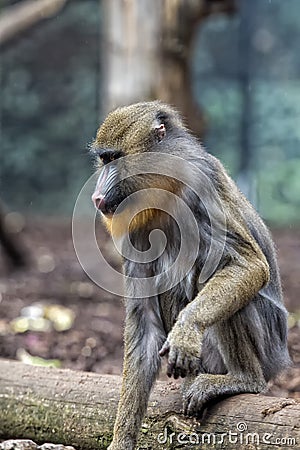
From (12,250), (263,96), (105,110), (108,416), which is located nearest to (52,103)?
(263,96)

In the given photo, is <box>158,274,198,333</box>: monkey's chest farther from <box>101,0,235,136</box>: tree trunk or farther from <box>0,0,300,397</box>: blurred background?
<box>101,0,235,136</box>: tree trunk

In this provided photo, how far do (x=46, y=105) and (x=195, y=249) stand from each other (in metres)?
11.7

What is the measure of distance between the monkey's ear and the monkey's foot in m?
1.14

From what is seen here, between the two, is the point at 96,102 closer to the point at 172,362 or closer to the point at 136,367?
the point at 136,367

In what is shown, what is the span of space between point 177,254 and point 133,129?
0.64m

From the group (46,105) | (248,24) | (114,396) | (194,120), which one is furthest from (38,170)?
(114,396)

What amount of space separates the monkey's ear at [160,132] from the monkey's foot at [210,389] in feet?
3.74

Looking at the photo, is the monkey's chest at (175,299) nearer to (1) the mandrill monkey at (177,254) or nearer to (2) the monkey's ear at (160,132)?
(1) the mandrill monkey at (177,254)

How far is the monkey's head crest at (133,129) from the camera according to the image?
3.86m

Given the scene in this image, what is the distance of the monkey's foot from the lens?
372 cm

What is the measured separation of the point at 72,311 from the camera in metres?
7.61

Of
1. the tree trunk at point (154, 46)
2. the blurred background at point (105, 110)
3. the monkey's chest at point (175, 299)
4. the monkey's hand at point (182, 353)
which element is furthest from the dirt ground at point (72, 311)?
the tree trunk at point (154, 46)

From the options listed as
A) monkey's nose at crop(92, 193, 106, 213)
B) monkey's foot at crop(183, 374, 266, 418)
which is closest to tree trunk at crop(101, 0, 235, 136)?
Result: monkey's nose at crop(92, 193, 106, 213)

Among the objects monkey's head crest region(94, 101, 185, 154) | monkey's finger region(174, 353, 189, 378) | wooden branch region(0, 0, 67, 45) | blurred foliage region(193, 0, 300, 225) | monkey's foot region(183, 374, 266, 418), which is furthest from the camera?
blurred foliage region(193, 0, 300, 225)
